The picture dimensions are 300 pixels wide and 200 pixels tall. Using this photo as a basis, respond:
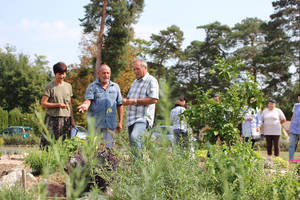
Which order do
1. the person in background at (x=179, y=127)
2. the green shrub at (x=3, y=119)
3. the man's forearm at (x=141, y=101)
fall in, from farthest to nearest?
1. the green shrub at (x=3, y=119)
2. the man's forearm at (x=141, y=101)
3. the person in background at (x=179, y=127)

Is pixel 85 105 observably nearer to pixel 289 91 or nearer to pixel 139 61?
pixel 139 61

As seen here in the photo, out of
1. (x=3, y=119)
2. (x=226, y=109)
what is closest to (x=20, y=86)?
(x=3, y=119)

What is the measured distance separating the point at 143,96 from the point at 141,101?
5.8 inches

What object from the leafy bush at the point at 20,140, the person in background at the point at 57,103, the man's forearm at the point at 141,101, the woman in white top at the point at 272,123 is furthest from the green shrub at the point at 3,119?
the man's forearm at the point at 141,101

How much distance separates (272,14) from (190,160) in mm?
25907

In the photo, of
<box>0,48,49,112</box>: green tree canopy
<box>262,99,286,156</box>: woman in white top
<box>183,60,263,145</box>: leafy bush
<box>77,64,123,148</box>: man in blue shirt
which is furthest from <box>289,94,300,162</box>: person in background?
<box>0,48,49,112</box>: green tree canopy

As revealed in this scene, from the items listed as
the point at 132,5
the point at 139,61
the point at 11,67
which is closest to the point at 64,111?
the point at 139,61

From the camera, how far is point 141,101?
3.97 metres

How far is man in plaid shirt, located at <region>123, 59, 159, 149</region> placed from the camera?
3975 millimetres

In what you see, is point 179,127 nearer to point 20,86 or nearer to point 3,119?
point 3,119

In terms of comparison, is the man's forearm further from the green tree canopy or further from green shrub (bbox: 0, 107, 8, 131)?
the green tree canopy

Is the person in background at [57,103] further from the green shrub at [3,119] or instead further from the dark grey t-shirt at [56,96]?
the green shrub at [3,119]

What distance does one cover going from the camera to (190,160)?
225 cm

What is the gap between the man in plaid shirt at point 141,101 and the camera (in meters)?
3.97
